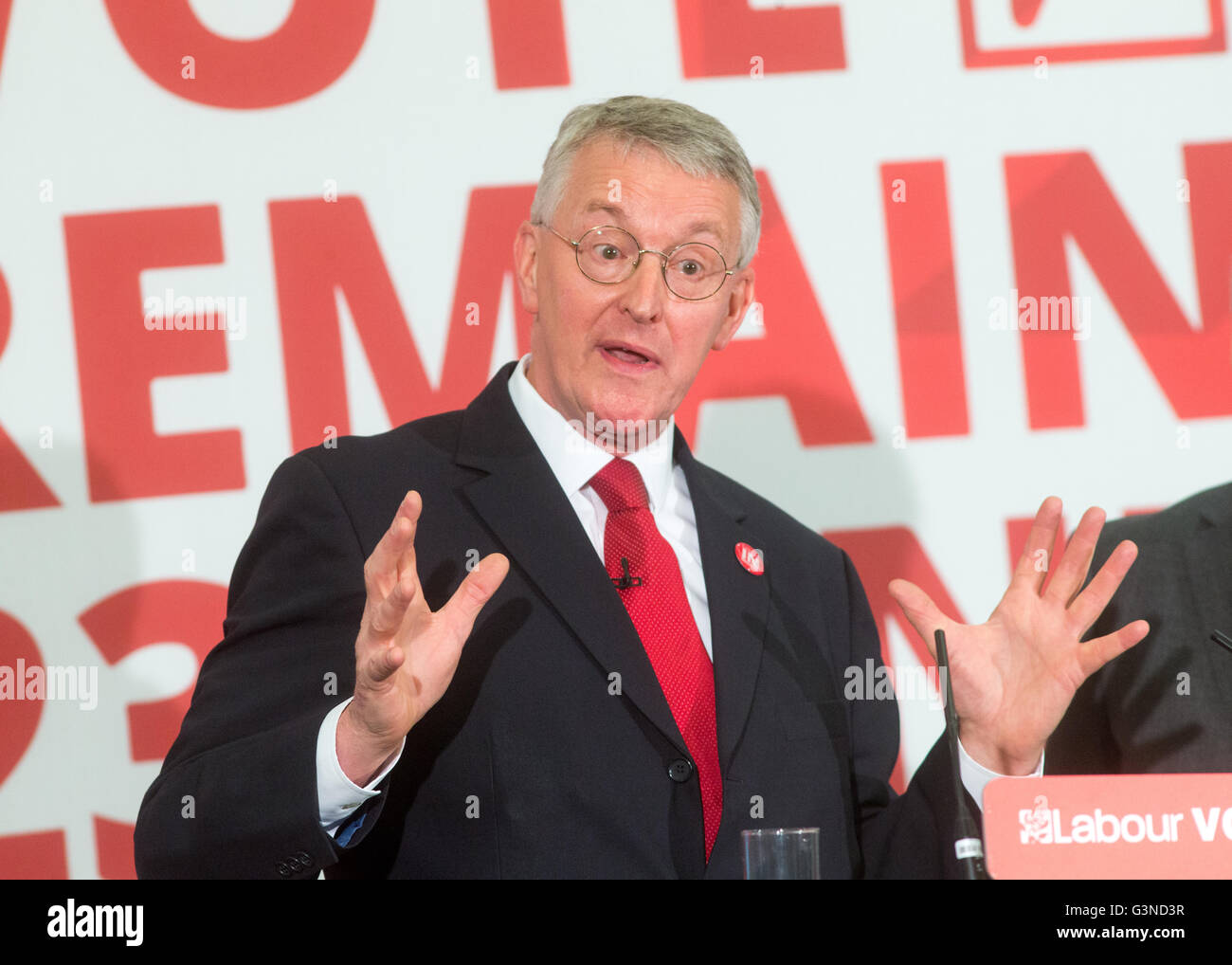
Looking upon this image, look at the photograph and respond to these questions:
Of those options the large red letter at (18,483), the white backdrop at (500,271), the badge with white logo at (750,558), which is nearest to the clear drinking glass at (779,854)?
the badge with white logo at (750,558)

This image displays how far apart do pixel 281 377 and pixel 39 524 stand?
2.19 feet

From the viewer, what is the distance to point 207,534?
124 inches

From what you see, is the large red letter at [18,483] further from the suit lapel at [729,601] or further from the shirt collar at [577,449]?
the suit lapel at [729,601]

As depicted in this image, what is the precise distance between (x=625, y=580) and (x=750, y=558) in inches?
12.7

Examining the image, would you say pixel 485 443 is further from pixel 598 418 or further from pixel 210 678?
pixel 210 678

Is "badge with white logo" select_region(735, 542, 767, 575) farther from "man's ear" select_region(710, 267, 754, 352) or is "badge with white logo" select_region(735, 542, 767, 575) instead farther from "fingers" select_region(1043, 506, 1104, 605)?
"fingers" select_region(1043, 506, 1104, 605)

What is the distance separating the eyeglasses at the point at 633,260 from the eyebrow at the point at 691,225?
0.02 meters

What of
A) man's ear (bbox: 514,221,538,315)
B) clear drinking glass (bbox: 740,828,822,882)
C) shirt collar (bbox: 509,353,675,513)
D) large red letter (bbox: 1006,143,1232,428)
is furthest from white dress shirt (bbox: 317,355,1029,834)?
large red letter (bbox: 1006,143,1232,428)

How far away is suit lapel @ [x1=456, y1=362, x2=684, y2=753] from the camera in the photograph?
2.11m

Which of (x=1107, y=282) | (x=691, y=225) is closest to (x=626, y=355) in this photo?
(x=691, y=225)

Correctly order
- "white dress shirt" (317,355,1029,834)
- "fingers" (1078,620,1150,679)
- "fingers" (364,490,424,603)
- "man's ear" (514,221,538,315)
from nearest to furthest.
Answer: "fingers" (364,490,424,603) → "fingers" (1078,620,1150,679) → "white dress shirt" (317,355,1029,834) → "man's ear" (514,221,538,315)

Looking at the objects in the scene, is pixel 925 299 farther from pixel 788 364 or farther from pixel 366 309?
pixel 366 309

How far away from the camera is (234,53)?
128 inches

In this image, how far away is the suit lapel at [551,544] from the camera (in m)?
2.11
